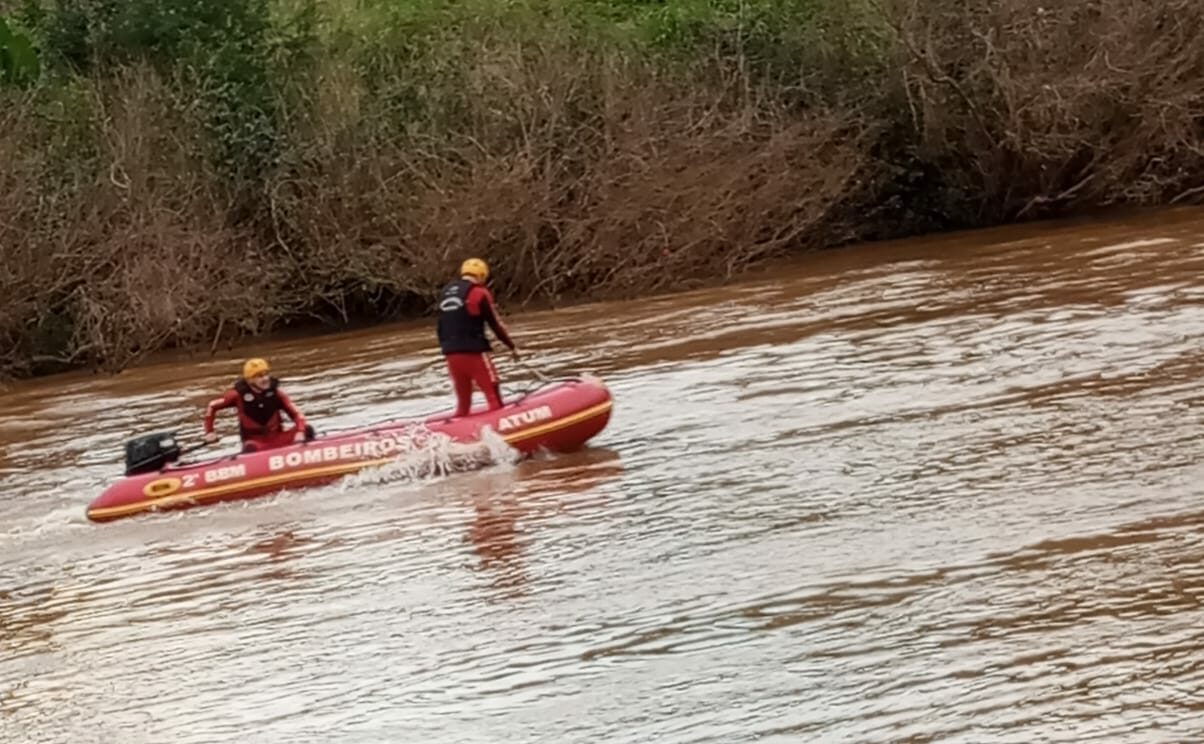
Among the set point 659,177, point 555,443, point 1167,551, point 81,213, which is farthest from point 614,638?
point 81,213

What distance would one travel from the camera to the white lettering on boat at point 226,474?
14320mm

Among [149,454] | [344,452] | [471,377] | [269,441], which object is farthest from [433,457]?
[149,454]

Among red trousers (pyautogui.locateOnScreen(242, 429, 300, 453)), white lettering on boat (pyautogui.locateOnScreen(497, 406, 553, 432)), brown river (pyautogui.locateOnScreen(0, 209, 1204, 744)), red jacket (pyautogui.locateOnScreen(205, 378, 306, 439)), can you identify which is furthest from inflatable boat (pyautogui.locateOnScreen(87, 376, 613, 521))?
red jacket (pyautogui.locateOnScreen(205, 378, 306, 439))

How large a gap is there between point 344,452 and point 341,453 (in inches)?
0.9

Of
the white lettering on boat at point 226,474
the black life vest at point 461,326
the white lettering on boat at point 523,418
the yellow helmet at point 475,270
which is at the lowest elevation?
the white lettering on boat at point 226,474

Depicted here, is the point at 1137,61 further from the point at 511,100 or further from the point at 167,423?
the point at 167,423

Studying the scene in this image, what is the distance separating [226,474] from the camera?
1434cm

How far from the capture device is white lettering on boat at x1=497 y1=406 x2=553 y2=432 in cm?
1441

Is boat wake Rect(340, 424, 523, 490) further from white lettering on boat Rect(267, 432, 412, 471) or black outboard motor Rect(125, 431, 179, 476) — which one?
black outboard motor Rect(125, 431, 179, 476)

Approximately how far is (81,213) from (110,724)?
→ 59.5 feet

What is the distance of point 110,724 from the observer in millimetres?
9109

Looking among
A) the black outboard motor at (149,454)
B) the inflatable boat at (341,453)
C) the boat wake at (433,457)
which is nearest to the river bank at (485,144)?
the black outboard motor at (149,454)

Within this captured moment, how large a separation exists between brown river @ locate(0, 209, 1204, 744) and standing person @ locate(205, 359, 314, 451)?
0.84m

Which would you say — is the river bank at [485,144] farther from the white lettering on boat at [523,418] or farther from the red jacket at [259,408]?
the white lettering on boat at [523,418]
